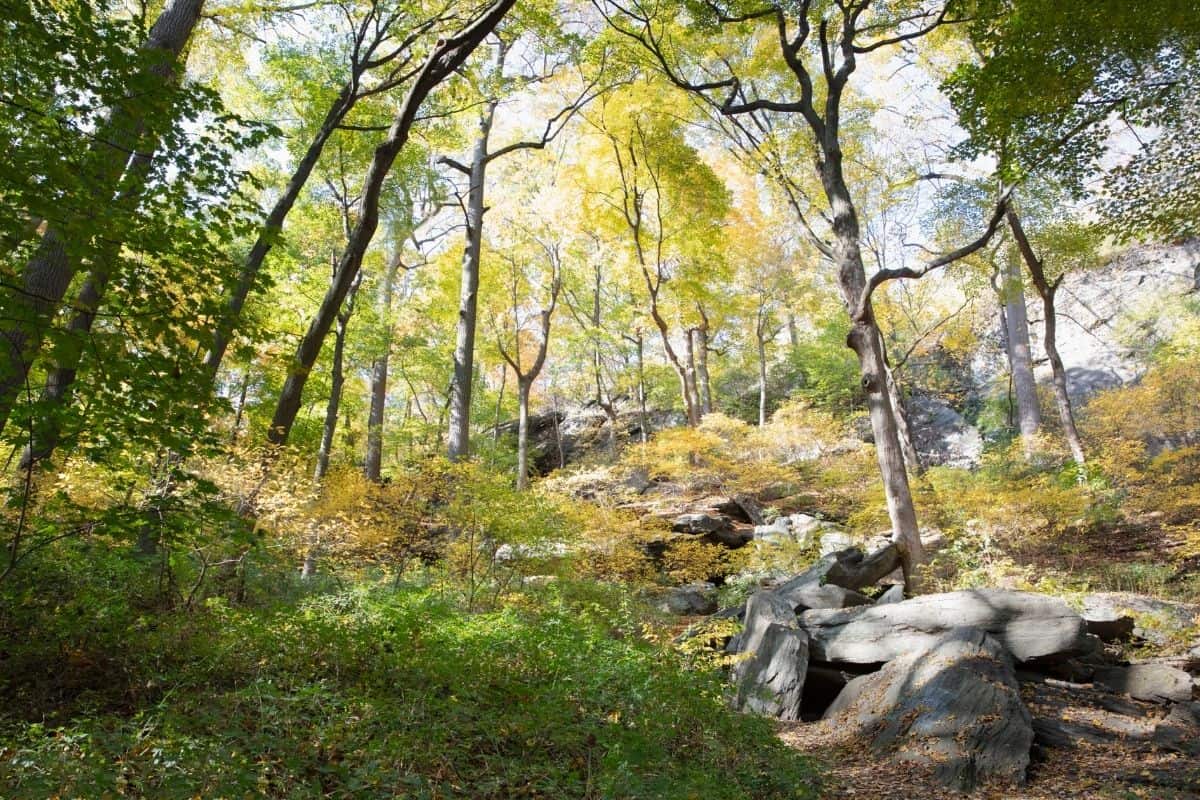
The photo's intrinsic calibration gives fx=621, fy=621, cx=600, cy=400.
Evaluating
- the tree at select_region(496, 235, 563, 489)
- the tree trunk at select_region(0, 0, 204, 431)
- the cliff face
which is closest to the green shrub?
the tree trunk at select_region(0, 0, 204, 431)

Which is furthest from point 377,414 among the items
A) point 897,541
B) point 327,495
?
point 897,541

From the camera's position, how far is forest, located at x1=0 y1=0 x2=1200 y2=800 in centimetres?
308

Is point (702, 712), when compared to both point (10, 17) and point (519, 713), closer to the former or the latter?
point (519, 713)

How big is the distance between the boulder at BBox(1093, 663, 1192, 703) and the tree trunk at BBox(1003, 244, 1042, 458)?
964 cm

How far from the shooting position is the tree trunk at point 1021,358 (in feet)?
46.8

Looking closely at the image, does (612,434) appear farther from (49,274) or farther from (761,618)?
(49,274)

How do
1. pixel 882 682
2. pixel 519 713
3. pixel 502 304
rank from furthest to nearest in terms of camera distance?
pixel 502 304, pixel 882 682, pixel 519 713

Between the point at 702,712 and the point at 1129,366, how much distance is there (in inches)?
795

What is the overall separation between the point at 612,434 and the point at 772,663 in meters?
13.7

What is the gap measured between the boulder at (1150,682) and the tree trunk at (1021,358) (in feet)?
31.6

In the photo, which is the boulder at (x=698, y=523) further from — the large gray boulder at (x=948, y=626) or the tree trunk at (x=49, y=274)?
the tree trunk at (x=49, y=274)

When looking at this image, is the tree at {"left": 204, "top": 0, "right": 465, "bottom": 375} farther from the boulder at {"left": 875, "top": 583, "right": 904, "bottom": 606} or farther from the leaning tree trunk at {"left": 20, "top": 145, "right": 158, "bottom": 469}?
the boulder at {"left": 875, "top": 583, "right": 904, "bottom": 606}

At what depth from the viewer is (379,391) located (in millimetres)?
16328

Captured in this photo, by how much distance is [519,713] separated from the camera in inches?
139
